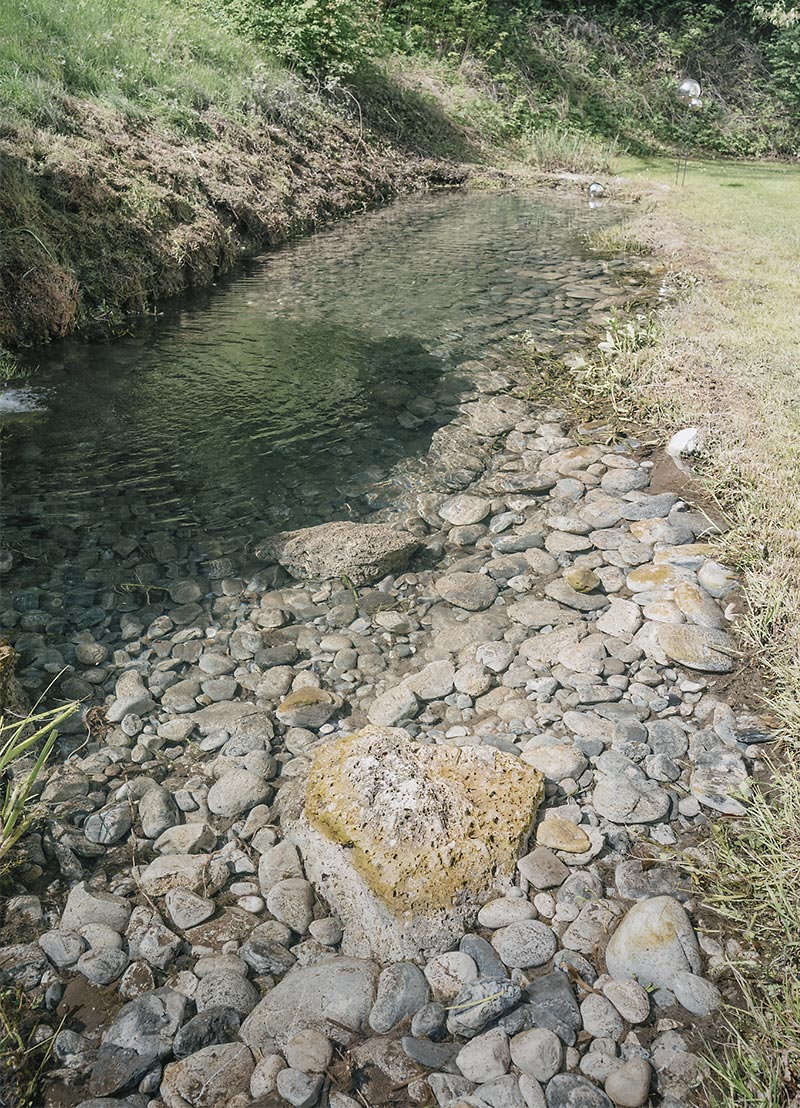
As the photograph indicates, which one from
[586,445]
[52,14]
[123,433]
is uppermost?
[52,14]

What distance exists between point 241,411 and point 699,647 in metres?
3.65

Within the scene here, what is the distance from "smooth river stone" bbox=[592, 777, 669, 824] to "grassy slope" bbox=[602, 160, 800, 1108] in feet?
0.68

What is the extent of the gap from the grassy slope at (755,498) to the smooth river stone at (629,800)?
0.68 ft

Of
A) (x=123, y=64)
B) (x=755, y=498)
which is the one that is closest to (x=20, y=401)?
(x=755, y=498)

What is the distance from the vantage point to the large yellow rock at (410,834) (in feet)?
7.90

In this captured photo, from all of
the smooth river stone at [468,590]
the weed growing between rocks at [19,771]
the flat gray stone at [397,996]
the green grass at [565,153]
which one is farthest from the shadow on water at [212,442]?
the green grass at [565,153]

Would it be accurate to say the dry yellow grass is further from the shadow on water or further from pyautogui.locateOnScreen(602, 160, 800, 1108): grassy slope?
the shadow on water

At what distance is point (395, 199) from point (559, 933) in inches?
532

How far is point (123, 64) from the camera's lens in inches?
376

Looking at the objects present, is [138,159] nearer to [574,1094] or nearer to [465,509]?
[465,509]

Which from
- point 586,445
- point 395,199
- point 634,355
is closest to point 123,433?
point 586,445

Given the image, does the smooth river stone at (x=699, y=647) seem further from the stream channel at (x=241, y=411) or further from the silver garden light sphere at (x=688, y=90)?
the silver garden light sphere at (x=688, y=90)

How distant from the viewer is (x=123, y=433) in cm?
548

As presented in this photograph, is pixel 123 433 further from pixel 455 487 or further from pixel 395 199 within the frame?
pixel 395 199
